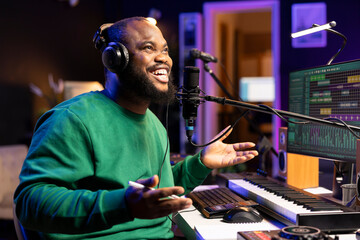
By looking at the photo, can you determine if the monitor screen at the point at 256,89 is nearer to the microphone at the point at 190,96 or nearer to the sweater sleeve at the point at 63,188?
the microphone at the point at 190,96

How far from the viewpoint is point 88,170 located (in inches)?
45.1

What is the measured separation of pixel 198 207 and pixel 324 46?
349 cm

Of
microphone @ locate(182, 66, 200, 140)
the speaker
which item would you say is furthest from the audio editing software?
microphone @ locate(182, 66, 200, 140)

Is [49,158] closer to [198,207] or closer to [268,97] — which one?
[198,207]

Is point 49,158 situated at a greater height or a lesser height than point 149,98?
lesser

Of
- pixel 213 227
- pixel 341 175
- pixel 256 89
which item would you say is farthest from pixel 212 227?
pixel 256 89

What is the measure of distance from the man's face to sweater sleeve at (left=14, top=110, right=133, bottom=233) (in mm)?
269

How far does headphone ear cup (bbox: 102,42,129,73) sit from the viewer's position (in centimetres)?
127

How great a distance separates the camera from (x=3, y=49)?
3.64 m

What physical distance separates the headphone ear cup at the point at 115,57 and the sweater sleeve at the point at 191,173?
1.67 feet

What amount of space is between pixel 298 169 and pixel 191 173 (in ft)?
1.97

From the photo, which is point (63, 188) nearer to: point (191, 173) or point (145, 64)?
point (145, 64)

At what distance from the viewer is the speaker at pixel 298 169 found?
1.83 meters

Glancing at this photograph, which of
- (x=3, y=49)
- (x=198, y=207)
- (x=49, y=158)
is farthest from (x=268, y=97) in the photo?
(x=49, y=158)
